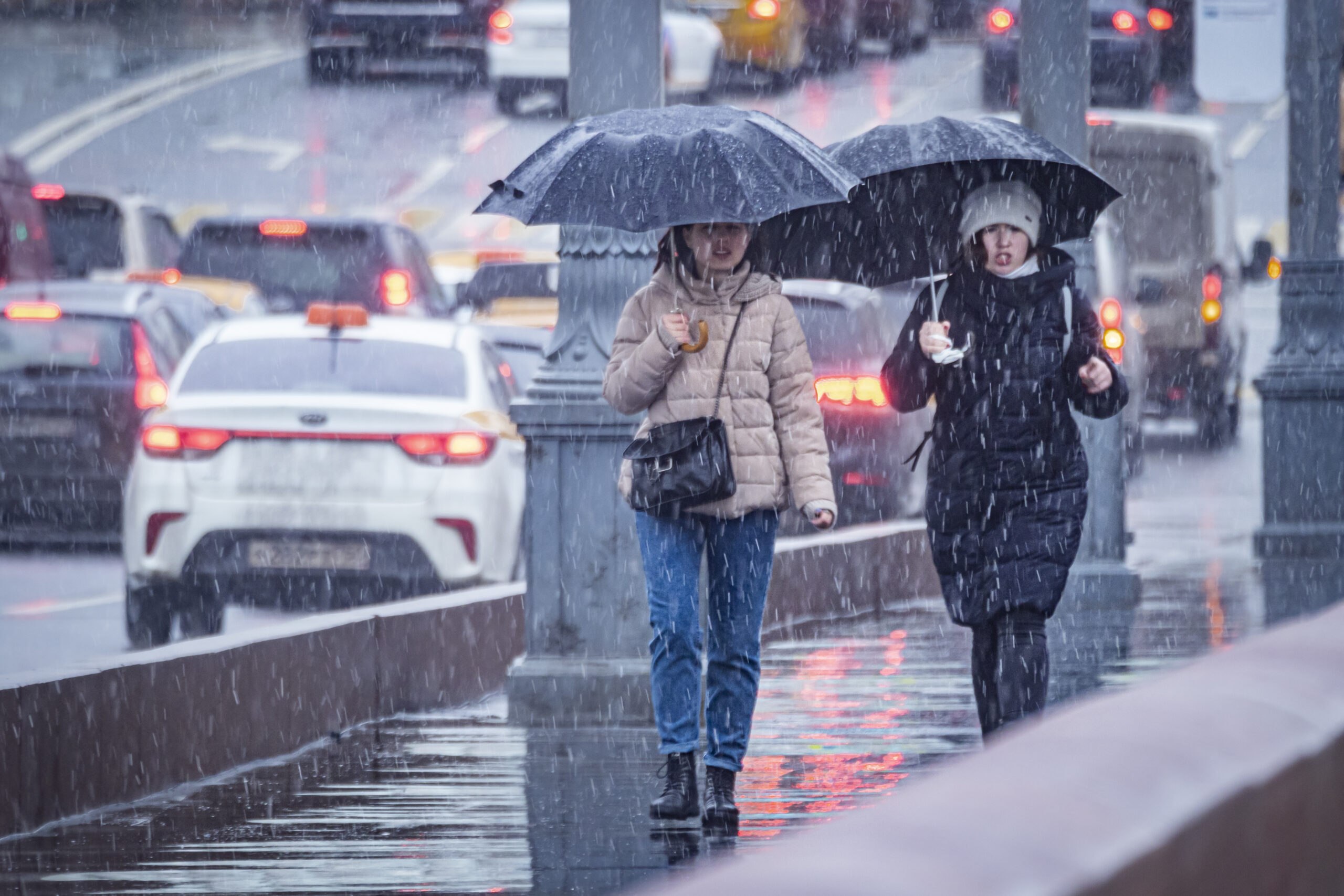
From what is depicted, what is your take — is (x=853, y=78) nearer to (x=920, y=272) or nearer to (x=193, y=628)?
(x=193, y=628)

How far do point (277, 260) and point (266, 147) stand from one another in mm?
14910

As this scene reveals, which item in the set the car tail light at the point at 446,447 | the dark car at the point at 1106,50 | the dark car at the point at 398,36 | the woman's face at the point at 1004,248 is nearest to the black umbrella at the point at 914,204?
the woman's face at the point at 1004,248

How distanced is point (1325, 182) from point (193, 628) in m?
6.47

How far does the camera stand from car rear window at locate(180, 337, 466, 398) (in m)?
9.96

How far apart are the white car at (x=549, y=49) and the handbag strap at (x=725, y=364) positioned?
23.1m

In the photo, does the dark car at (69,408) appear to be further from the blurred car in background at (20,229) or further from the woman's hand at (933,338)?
the woman's hand at (933,338)

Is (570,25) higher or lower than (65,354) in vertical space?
higher

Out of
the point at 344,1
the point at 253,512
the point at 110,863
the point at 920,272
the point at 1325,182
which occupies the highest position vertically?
the point at 344,1

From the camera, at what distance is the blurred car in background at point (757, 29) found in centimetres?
3166

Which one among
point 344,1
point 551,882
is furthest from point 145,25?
point 551,882

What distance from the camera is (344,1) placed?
29.9 metres

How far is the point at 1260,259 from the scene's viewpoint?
1889 cm

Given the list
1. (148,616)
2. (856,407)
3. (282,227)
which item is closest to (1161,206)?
(282,227)

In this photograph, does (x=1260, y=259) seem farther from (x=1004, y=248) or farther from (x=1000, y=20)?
(x=1004, y=248)
